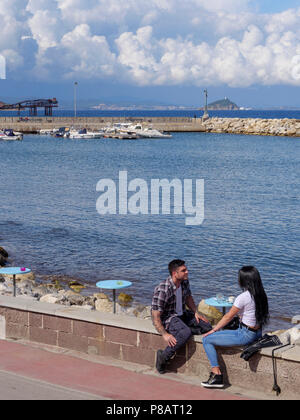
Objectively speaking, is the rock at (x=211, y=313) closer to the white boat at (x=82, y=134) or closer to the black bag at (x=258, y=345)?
the black bag at (x=258, y=345)

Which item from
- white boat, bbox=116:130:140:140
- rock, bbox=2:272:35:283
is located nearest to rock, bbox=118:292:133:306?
rock, bbox=2:272:35:283

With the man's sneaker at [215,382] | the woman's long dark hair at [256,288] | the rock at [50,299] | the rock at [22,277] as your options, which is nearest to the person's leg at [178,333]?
the man's sneaker at [215,382]

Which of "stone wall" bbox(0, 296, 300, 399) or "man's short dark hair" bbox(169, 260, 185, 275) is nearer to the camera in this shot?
"stone wall" bbox(0, 296, 300, 399)

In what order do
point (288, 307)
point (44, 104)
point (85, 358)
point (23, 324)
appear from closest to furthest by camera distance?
point (85, 358)
point (23, 324)
point (288, 307)
point (44, 104)

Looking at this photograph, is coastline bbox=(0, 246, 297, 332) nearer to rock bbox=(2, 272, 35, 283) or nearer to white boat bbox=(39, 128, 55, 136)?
rock bbox=(2, 272, 35, 283)

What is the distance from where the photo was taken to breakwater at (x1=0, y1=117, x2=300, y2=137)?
341 ft

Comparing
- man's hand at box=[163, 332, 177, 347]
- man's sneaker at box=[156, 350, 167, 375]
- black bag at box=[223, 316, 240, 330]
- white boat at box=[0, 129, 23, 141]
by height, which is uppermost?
white boat at box=[0, 129, 23, 141]

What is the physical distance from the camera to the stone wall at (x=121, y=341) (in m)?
6.96

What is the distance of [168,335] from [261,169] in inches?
1939

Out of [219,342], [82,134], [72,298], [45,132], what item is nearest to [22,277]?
[72,298]

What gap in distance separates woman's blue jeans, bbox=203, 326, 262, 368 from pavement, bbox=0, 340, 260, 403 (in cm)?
37

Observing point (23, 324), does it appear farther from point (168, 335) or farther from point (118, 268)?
point (118, 268)
